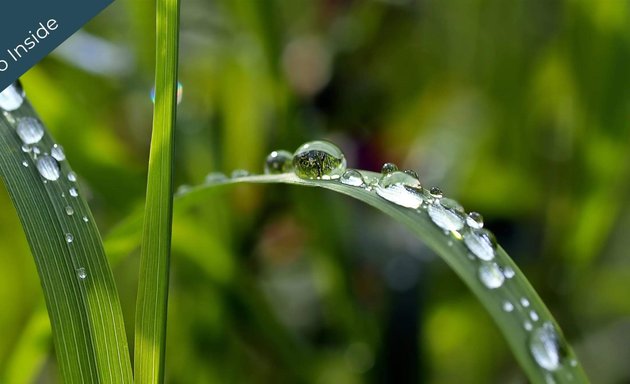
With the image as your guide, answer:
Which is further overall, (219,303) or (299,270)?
(299,270)

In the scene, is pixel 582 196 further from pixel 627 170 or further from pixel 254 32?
pixel 254 32

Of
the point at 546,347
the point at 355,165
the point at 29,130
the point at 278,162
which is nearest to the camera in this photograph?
the point at 546,347

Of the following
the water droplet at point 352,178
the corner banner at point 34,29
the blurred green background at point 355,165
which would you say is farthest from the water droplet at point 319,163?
the blurred green background at point 355,165

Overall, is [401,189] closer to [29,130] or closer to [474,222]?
[474,222]

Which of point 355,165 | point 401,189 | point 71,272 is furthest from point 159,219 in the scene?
point 355,165

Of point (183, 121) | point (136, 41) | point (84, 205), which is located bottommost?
point (84, 205)

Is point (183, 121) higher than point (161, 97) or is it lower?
higher

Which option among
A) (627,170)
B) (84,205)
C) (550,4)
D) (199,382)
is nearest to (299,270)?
(199,382)
